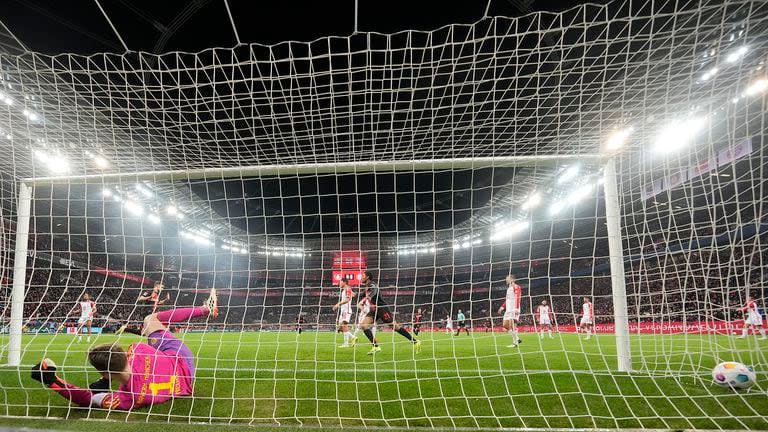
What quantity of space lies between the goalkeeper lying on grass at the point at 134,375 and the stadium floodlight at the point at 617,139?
5373 millimetres

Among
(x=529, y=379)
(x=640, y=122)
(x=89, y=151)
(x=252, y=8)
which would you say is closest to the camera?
(x=529, y=379)

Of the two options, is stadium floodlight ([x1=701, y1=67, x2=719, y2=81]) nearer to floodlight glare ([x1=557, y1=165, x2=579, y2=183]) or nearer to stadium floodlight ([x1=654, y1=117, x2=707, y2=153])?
stadium floodlight ([x1=654, y1=117, x2=707, y2=153])

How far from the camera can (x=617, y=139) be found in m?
5.25

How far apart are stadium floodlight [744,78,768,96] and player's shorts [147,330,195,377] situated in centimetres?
576

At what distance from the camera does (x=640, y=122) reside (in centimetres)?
491

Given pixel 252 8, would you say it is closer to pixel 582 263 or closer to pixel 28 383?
pixel 28 383

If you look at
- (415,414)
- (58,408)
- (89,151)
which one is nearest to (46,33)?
(89,151)

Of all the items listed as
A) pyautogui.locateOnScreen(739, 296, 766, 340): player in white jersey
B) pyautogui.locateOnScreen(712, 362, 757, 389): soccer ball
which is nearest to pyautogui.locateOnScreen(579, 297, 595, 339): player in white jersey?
pyautogui.locateOnScreen(739, 296, 766, 340): player in white jersey

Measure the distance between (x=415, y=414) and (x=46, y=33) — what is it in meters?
12.6

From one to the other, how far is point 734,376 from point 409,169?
12.5ft

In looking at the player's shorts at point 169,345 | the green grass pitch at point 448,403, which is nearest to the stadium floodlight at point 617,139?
the green grass pitch at point 448,403

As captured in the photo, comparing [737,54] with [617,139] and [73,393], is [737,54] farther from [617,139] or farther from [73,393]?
[73,393]

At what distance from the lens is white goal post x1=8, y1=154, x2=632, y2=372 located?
486 cm

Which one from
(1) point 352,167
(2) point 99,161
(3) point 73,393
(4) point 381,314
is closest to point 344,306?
(4) point 381,314
